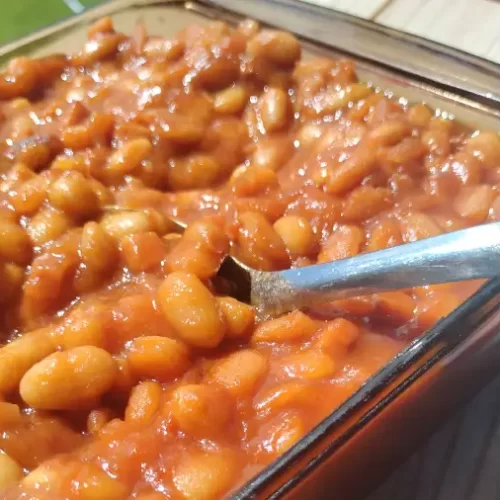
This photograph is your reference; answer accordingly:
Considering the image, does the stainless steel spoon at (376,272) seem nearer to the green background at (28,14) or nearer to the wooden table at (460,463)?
the wooden table at (460,463)

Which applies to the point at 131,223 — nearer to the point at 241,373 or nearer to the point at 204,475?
the point at 241,373

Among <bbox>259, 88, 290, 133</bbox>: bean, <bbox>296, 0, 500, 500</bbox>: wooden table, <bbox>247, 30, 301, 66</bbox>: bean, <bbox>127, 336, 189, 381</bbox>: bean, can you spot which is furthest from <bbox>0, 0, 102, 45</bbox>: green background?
<bbox>296, 0, 500, 500</bbox>: wooden table

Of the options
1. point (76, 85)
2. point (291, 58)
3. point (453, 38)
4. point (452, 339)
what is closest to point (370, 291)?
point (452, 339)

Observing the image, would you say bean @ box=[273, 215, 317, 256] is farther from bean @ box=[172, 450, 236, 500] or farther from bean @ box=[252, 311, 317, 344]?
bean @ box=[172, 450, 236, 500]

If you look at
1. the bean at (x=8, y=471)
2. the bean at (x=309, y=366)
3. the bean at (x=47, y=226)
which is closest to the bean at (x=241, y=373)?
the bean at (x=309, y=366)

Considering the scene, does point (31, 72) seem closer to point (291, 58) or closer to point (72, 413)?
point (291, 58)

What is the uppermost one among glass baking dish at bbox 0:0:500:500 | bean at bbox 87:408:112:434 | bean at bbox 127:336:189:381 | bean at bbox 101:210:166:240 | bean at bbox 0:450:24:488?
bean at bbox 101:210:166:240
